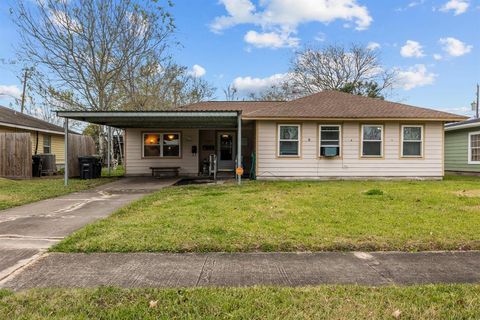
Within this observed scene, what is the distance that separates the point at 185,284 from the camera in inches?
124

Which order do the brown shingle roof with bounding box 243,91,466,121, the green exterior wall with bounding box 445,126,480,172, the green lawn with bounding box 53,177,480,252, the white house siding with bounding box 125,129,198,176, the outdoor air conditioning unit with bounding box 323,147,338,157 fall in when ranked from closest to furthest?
the green lawn with bounding box 53,177,480,252
the brown shingle roof with bounding box 243,91,466,121
the outdoor air conditioning unit with bounding box 323,147,338,157
the white house siding with bounding box 125,129,198,176
the green exterior wall with bounding box 445,126,480,172

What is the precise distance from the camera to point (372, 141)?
1323 centimetres

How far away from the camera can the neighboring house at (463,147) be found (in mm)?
16234

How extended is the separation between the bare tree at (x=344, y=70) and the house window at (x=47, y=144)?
22.8 metres

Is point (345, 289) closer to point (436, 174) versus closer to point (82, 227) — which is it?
point (82, 227)

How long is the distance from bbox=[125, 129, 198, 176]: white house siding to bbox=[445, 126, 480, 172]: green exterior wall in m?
13.7

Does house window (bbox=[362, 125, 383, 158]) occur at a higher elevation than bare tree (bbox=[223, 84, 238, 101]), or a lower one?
lower

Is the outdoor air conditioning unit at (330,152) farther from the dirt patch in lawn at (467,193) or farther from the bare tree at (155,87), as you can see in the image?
the bare tree at (155,87)

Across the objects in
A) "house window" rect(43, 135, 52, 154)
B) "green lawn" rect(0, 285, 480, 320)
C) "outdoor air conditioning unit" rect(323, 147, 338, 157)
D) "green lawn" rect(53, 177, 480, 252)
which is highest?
"house window" rect(43, 135, 52, 154)

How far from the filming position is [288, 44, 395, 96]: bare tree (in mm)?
32500

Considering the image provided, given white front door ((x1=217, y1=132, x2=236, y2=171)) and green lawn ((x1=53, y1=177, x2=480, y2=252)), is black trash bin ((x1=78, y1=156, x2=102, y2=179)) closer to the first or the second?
white front door ((x1=217, y1=132, x2=236, y2=171))

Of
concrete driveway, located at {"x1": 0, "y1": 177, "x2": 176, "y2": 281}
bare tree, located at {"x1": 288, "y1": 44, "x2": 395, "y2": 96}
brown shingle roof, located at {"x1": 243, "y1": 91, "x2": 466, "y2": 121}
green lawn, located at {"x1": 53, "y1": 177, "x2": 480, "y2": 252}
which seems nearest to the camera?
concrete driveway, located at {"x1": 0, "y1": 177, "x2": 176, "y2": 281}

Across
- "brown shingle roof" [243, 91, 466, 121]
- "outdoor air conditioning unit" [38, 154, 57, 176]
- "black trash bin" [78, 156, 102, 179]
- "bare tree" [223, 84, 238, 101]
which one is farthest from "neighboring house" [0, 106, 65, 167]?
"bare tree" [223, 84, 238, 101]

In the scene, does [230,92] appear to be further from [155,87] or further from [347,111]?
[347,111]
